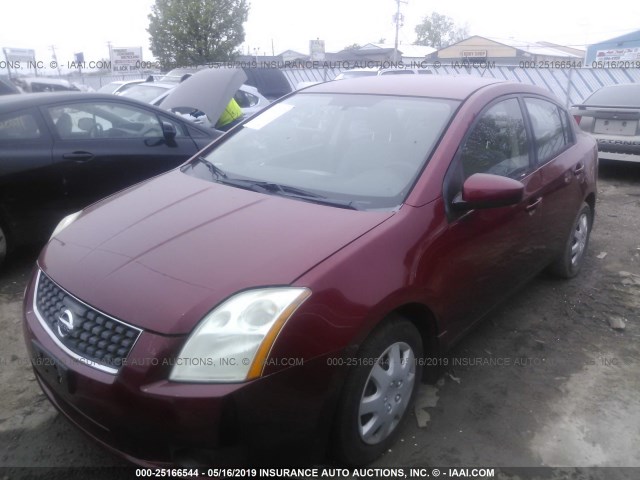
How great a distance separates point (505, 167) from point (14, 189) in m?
3.54

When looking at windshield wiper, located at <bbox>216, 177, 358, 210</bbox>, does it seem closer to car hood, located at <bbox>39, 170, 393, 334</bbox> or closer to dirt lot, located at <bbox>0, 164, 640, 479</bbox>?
car hood, located at <bbox>39, 170, 393, 334</bbox>

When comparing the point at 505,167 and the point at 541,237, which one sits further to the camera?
the point at 541,237

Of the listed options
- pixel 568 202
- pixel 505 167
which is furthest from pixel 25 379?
pixel 568 202

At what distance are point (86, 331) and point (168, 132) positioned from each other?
3.36 meters

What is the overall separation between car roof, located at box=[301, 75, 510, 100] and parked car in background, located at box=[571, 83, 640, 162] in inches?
203

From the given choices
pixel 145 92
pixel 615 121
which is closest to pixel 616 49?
pixel 615 121

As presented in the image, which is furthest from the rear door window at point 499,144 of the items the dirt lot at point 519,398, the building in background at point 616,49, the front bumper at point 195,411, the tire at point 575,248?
the building in background at point 616,49

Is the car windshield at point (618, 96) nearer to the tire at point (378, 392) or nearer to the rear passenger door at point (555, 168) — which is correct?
the rear passenger door at point (555, 168)

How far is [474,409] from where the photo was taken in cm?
278

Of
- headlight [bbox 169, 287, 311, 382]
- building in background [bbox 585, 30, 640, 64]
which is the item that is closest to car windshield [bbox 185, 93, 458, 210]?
headlight [bbox 169, 287, 311, 382]

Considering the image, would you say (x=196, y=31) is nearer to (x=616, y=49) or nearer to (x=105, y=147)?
(x=616, y=49)

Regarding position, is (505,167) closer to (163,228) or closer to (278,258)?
(278,258)

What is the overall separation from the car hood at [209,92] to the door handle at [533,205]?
4093mm

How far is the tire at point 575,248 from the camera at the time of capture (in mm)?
4086
